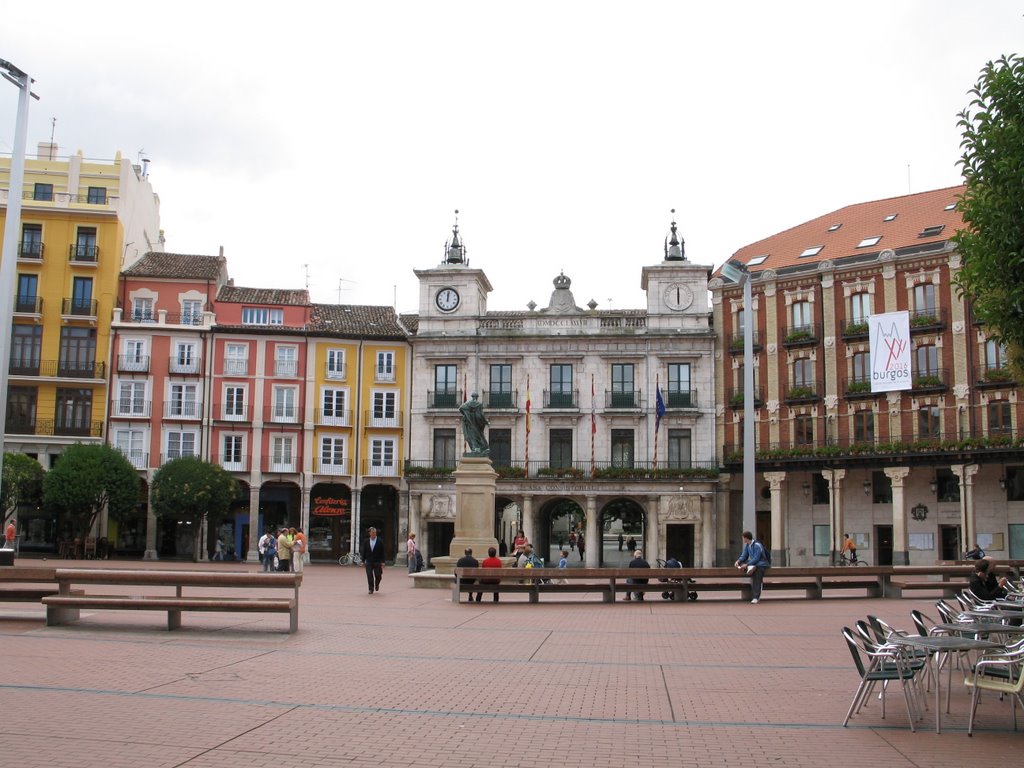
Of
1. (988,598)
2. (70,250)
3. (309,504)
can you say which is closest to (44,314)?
(70,250)

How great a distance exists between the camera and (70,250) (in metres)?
55.2

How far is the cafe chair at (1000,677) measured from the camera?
8875 mm

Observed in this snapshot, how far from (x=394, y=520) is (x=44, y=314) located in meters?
21.6

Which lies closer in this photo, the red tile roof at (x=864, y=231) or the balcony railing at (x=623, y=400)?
the red tile roof at (x=864, y=231)

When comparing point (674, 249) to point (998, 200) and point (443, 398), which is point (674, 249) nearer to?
point (443, 398)

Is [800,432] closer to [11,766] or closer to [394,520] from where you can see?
[394,520]

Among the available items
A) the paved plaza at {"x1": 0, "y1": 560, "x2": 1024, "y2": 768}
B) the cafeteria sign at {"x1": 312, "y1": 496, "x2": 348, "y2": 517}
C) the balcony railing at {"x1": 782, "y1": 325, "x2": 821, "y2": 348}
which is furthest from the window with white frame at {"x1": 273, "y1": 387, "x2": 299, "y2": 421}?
the paved plaza at {"x1": 0, "y1": 560, "x2": 1024, "y2": 768}

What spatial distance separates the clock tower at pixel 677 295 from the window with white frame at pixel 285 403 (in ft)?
64.3

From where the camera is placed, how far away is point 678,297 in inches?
2172

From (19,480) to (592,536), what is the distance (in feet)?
91.5

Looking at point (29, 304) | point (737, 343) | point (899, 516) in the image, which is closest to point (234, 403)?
point (29, 304)

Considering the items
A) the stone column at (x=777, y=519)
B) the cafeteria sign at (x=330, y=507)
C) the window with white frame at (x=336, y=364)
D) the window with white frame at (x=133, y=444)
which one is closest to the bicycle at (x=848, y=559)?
the stone column at (x=777, y=519)

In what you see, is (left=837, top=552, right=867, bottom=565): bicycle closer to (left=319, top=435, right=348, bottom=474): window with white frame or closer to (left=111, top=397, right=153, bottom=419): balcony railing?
(left=319, top=435, right=348, bottom=474): window with white frame

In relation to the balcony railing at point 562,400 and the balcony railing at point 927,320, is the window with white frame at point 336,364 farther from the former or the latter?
the balcony railing at point 927,320
